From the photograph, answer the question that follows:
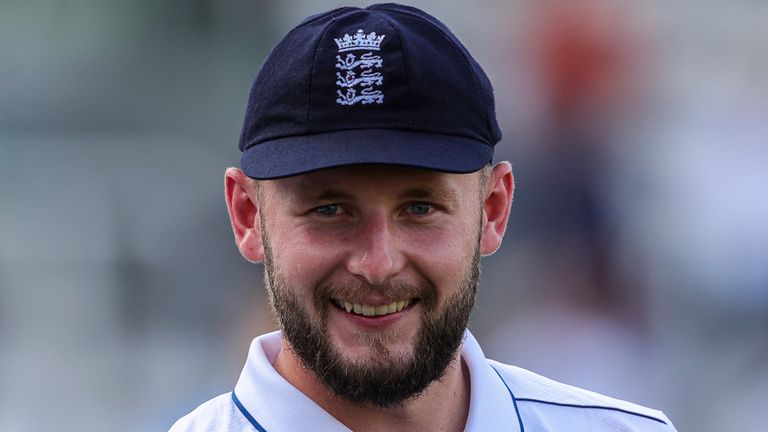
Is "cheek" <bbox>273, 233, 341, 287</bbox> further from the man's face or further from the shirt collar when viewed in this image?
the shirt collar

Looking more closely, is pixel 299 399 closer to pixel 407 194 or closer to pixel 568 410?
pixel 407 194

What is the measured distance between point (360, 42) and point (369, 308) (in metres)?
0.45

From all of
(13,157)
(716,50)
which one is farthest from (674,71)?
(13,157)

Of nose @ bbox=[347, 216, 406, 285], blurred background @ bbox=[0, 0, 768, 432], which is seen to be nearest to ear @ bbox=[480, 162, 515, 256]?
nose @ bbox=[347, 216, 406, 285]

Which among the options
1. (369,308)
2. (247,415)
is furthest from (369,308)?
(247,415)

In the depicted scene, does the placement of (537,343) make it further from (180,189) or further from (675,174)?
(180,189)

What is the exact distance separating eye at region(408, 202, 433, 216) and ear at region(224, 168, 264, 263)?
0.33 metres

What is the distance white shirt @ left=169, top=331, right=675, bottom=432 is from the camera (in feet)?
6.75

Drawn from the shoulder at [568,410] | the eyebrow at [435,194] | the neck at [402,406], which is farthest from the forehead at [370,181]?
the shoulder at [568,410]

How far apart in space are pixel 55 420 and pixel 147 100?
1310mm

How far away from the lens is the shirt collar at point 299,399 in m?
2.05

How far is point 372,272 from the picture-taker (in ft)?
6.26

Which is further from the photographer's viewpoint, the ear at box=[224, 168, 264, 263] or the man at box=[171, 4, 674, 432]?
the ear at box=[224, 168, 264, 263]

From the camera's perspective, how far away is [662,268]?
477 centimetres
